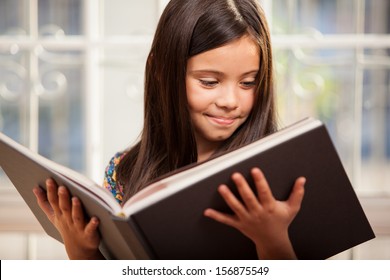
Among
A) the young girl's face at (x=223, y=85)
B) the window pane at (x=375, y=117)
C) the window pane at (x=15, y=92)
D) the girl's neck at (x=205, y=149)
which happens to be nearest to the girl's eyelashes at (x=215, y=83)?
the young girl's face at (x=223, y=85)

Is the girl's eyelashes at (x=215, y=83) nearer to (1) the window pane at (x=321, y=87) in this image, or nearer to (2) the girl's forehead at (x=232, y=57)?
(2) the girl's forehead at (x=232, y=57)

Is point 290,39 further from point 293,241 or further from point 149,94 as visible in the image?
point 293,241

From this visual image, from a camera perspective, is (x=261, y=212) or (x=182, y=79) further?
Answer: (x=182, y=79)

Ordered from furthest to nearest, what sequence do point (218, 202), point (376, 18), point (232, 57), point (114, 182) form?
point (376, 18)
point (114, 182)
point (232, 57)
point (218, 202)

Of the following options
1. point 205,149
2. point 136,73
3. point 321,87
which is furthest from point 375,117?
point 205,149

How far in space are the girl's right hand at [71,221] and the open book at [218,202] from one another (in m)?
0.02

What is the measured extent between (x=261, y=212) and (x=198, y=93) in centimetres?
38

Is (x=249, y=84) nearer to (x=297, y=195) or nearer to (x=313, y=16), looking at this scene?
(x=297, y=195)

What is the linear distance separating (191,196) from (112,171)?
0.68 meters

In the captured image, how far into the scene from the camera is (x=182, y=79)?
3.95 ft

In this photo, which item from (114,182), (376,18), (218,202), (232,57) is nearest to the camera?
(218,202)

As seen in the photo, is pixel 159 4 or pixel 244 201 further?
pixel 159 4

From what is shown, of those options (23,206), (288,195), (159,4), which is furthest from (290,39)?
(288,195)

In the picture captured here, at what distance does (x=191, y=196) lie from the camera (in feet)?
2.76
